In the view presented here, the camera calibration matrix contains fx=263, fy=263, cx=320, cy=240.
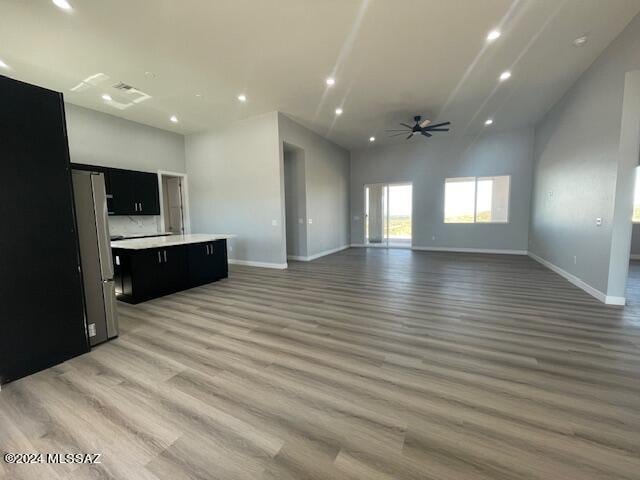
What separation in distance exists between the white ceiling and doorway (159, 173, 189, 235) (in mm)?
2186

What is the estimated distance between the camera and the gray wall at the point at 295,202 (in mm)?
7031

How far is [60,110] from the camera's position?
232 cm

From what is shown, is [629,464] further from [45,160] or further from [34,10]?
[34,10]

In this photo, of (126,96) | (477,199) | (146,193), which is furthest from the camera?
(477,199)

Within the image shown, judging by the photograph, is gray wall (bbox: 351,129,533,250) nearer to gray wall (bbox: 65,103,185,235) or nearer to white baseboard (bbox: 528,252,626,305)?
white baseboard (bbox: 528,252,626,305)

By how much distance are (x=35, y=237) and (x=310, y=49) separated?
12.0ft

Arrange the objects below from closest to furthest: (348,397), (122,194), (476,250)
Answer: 1. (348,397)
2. (122,194)
3. (476,250)

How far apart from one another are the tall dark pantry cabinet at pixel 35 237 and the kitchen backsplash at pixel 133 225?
431cm

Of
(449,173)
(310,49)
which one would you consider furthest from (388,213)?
(310,49)

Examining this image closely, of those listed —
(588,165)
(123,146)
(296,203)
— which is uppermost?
(123,146)

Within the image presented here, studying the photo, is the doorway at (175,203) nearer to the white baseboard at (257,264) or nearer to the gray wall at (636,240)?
the white baseboard at (257,264)

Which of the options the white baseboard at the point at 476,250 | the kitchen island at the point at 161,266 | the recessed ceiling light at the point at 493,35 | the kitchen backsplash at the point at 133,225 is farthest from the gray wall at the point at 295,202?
the recessed ceiling light at the point at 493,35

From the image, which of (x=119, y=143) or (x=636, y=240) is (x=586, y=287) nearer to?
(x=636, y=240)

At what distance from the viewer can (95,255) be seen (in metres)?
2.70
